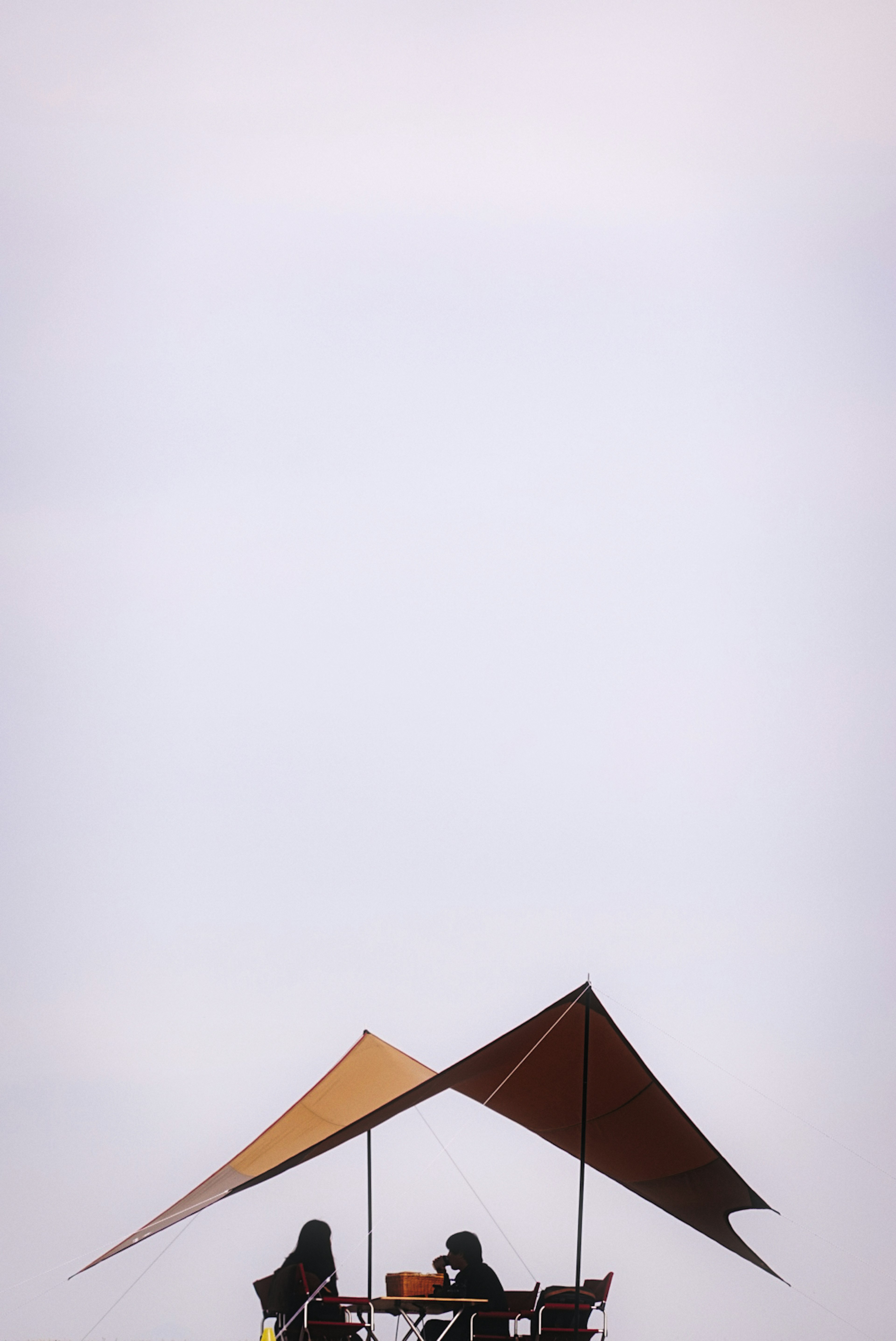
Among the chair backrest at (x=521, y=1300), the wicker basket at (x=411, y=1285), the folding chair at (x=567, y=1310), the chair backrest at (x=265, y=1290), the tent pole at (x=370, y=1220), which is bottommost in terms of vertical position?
the folding chair at (x=567, y=1310)

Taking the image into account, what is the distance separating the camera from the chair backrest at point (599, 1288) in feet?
17.5

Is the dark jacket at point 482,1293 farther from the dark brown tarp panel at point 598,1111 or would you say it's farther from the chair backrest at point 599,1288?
the dark brown tarp panel at point 598,1111

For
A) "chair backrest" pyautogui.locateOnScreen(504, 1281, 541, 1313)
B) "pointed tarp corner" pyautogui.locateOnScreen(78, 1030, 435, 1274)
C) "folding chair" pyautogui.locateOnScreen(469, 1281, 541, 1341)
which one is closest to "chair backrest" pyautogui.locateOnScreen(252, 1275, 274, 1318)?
"pointed tarp corner" pyautogui.locateOnScreen(78, 1030, 435, 1274)

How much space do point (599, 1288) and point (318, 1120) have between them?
1.58 meters

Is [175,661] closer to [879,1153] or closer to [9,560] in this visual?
[9,560]

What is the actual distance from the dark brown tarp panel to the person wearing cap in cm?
67

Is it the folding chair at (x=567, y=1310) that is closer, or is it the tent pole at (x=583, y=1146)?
the tent pole at (x=583, y=1146)

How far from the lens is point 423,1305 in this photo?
530 centimetres

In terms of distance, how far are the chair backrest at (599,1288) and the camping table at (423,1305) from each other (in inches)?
18.1

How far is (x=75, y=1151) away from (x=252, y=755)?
4054 millimetres

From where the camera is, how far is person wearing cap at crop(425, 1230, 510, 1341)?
17.5ft

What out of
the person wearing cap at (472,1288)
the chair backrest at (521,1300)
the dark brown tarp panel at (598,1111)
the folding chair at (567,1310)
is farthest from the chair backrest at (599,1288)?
the dark brown tarp panel at (598,1111)

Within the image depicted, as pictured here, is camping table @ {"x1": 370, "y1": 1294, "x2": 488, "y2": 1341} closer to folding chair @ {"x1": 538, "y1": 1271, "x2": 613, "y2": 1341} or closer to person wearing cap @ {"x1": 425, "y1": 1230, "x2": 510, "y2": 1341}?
person wearing cap @ {"x1": 425, "y1": 1230, "x2": 510, "y2": 1341}

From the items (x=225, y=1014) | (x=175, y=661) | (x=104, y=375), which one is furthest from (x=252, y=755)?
(x=104, y=375)
